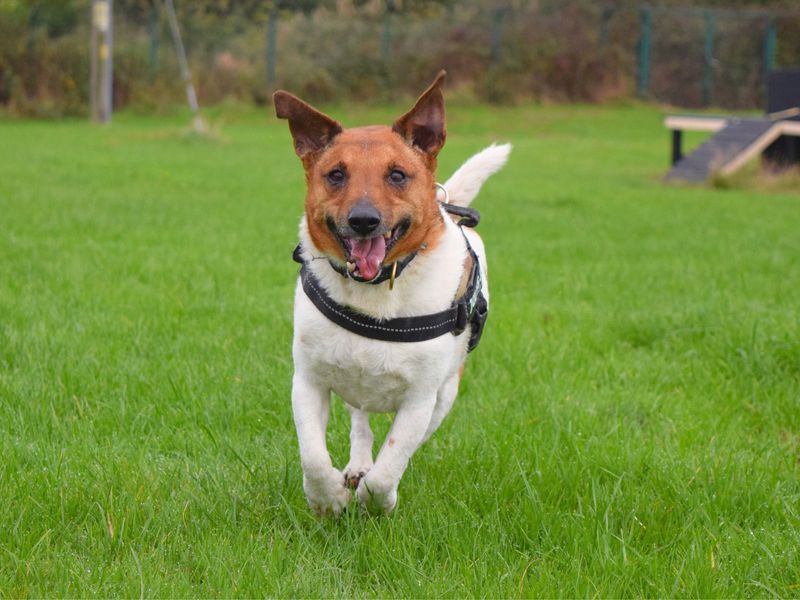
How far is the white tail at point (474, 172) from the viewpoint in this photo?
4523 millimetres

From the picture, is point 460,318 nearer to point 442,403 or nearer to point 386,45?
point 442,403

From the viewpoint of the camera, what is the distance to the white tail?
4.52 m

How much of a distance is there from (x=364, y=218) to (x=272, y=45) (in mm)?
29466

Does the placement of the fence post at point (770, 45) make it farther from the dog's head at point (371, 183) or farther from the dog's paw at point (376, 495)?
the dog's paw at point (376, 495)

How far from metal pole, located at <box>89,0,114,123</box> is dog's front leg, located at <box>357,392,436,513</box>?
24.9 m

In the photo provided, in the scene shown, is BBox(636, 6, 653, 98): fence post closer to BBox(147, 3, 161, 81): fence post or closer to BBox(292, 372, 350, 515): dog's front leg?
BBox(147, 3, 161, 81): fence post

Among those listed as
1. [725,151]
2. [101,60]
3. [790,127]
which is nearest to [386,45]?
[101,60]

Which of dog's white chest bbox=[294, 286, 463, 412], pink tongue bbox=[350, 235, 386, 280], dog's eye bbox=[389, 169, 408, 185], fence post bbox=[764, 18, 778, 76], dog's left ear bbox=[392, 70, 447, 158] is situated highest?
fence post bbox=[764, 18, 778, 76]

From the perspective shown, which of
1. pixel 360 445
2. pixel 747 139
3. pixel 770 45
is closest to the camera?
pixel 360 445

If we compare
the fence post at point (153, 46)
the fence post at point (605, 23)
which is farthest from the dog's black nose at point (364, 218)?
the fence post at point (605, 23)

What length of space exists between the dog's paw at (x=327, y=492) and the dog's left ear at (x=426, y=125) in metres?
1.23

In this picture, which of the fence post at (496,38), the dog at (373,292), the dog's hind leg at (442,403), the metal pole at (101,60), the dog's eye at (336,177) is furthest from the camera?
the fence post at (496,38)

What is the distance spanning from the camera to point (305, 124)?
3.71m

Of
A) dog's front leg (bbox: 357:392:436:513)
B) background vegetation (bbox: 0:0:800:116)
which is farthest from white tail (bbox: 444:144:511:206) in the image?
background vegetation (bbox: 0:0:800:116)
